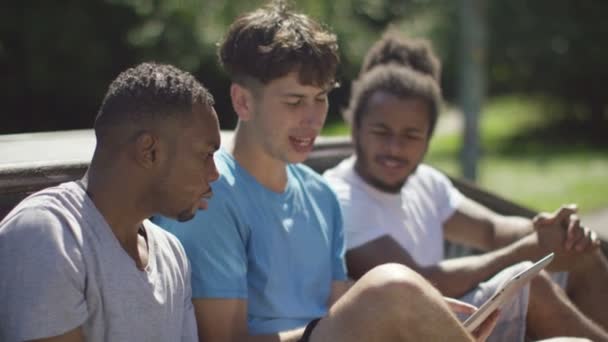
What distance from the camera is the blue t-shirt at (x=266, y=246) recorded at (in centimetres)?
300

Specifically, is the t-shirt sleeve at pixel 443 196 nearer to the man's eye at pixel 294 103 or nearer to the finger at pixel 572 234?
the finger at pixel 572 234

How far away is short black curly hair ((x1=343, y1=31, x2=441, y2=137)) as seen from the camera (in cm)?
427

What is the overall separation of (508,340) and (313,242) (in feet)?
2.88

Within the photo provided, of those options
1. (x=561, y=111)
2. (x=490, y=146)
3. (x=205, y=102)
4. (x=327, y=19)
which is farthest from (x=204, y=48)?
(x=205, y=102)

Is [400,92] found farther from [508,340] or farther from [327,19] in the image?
[327,19]

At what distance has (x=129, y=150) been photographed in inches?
102

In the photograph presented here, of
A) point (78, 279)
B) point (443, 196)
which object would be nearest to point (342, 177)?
point (443, 196)

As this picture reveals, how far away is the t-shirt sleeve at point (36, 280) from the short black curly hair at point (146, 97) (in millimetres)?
375

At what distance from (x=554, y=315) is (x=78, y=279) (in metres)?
2.03

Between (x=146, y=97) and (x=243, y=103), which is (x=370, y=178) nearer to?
(x=243, y=103)

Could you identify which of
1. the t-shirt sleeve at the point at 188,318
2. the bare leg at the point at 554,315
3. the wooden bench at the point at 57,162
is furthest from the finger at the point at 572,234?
the t-shirt sleeve at the point at 188,318

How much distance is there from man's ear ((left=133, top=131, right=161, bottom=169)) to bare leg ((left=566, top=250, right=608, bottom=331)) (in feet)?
7.13

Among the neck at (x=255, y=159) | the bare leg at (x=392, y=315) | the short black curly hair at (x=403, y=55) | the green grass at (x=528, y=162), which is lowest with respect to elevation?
the green grass at (x=528, y=162)

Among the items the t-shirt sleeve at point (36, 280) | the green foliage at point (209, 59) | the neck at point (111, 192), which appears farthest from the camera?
the green foliage at point (209, 59)
